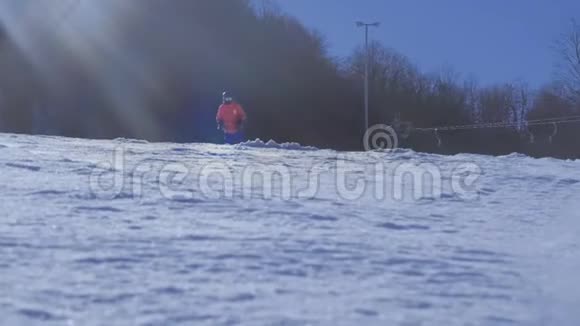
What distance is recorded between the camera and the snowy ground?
143 inches

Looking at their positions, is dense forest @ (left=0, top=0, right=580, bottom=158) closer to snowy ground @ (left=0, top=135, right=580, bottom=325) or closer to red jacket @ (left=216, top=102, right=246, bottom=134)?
red jacket @ (left=216, top=102, right=246, bottom=134)

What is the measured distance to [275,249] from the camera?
4.69m

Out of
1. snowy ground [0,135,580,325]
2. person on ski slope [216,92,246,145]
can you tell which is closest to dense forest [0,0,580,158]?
person on ski slope [216,92,246,145]

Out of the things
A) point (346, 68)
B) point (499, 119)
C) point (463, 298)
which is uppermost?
point (346, 68)

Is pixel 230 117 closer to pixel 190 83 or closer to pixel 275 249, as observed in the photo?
pixel 275 249

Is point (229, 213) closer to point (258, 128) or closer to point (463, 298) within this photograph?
point (463, 298)

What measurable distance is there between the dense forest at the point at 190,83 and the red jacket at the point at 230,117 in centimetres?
1592

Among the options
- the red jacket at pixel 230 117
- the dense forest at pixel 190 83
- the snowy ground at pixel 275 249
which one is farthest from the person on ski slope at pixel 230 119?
the dense forest at pixel 190 83

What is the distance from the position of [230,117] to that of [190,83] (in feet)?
69.5

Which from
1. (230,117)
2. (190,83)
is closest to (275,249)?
(230,117)

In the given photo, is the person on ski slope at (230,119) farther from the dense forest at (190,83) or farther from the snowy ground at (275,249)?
the dense forest at (190,83)

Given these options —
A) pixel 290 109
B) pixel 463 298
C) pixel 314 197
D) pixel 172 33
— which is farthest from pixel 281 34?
pixel 463 298

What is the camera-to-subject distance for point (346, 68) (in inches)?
1877

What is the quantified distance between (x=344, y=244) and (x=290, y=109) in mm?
36089
